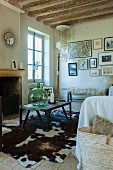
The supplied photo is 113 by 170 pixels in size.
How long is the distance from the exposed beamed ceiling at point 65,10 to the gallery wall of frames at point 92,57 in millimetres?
789

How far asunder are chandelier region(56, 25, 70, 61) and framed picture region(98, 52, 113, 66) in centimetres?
122

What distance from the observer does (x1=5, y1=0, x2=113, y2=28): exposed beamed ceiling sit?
4.48 metres

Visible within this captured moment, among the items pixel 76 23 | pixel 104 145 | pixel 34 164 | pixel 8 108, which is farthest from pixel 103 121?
pixel 76 23

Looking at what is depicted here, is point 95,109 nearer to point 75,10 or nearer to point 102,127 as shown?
point 102,127

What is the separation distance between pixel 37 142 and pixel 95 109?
110 centimetres

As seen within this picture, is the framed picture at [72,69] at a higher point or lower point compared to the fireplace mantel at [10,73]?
higher

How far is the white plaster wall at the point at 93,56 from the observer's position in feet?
19.1

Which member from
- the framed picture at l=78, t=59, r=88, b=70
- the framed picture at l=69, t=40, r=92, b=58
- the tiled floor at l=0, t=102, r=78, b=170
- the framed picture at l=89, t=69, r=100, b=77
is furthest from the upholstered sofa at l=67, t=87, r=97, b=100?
the tiled floor at l=0, t=102, r=78, b=170

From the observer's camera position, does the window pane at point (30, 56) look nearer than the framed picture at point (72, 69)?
Yes

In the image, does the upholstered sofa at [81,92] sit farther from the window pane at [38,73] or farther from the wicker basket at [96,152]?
the wicker basket at [96,152]

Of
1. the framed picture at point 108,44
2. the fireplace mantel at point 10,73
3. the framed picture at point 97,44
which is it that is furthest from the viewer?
the framed picture at point 97,44

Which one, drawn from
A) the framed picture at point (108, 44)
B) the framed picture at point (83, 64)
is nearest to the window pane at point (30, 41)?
the framed picture at point (83, 64)

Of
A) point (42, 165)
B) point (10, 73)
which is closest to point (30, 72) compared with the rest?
point (10, 73)

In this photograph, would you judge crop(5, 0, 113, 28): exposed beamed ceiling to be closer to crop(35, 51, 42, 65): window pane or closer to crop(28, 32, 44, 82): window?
crop(28, 32, 44, 82): window
